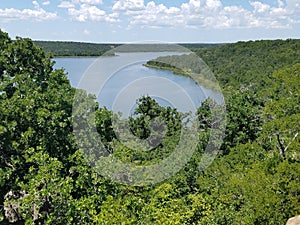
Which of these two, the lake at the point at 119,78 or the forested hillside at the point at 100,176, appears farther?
the lake at the point at 119,78

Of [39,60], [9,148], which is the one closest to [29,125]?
[9,148]

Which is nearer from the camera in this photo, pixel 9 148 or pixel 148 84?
pixel 9 148

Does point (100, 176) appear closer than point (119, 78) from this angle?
Yes

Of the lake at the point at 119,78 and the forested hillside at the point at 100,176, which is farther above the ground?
the lake at the point at 119,78

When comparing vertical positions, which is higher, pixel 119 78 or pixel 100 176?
pixel 119 78

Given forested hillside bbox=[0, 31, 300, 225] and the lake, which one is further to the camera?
the lake

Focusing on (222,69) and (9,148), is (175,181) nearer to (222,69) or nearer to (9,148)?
(9,148)

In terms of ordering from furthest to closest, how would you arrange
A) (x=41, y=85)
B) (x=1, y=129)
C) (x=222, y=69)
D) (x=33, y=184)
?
(x=222, y=69) < (x=41, y=85) < (x=1, y=129) < (x=33, y=184)

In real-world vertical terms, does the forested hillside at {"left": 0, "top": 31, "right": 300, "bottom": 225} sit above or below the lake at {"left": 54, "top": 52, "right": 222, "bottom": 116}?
below
